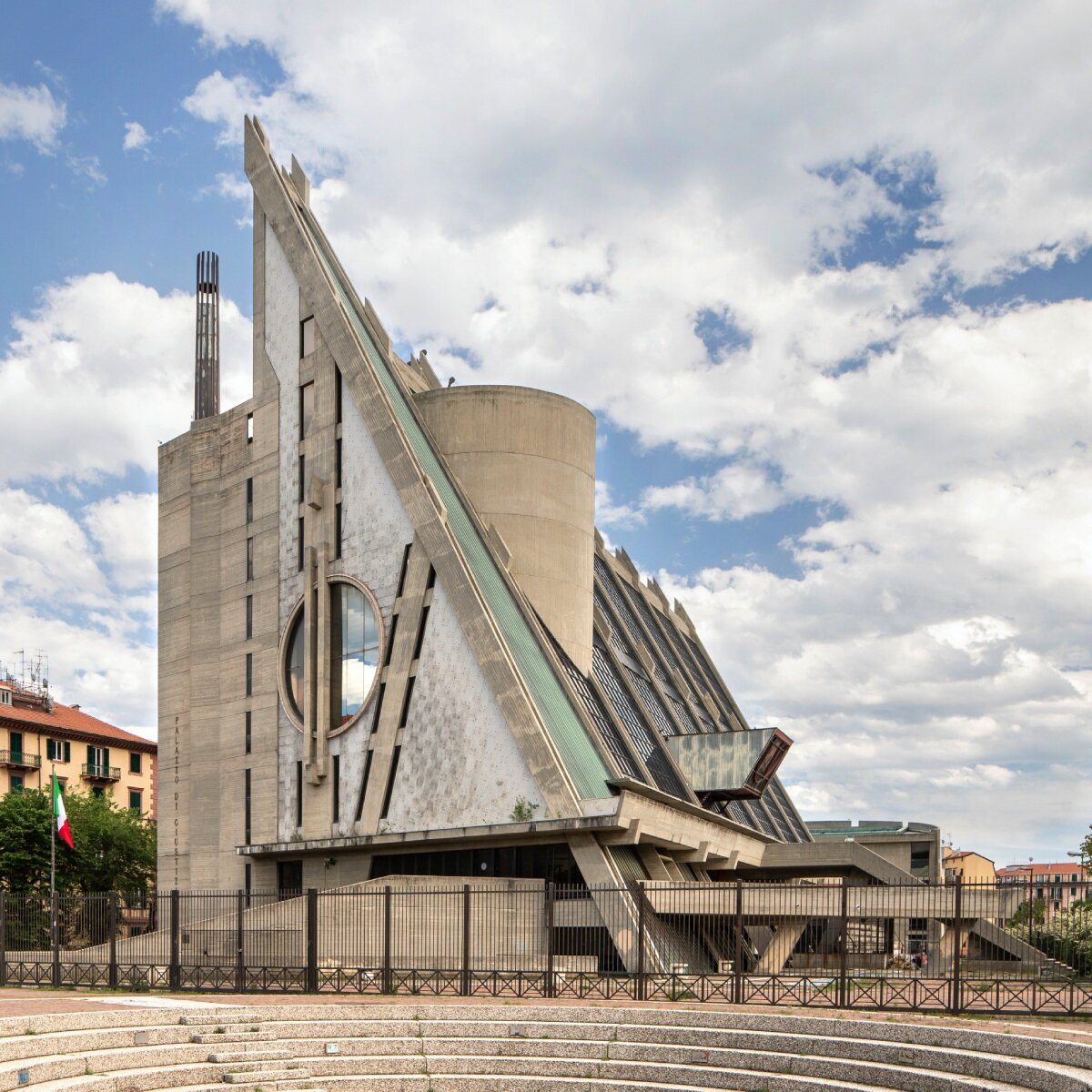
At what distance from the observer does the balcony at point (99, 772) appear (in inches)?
3342

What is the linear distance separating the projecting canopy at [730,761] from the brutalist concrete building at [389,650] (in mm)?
114

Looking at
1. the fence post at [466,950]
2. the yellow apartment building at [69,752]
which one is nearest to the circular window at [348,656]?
the fence post at [466,950]

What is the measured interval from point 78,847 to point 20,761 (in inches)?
527

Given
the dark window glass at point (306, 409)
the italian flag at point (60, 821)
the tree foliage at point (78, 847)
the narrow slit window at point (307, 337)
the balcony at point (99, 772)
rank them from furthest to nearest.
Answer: the balcony at point (99, 772) → the tree foliage at point (78, 847) → the narrow slit window at point (307, 337) → the dark window glass at point (306, 409) → the italian flag at point (60, 821)

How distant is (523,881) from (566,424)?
19901 millimetres

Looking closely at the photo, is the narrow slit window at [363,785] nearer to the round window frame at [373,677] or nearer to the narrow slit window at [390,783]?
the narrow slit window at [390,783]

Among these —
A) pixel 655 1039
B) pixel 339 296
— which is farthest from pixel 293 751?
pixel 655 1039

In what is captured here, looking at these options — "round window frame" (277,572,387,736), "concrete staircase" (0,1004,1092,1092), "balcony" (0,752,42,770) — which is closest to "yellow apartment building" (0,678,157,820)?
"balcony" (0,752,42,770)

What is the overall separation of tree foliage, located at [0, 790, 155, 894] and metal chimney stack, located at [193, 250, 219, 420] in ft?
69.9

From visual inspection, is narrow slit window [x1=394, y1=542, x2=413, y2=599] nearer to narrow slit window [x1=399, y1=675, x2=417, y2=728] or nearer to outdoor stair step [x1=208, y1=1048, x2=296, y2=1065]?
narrow slit window [x1=399, y1=675, x2=417, y2=728]

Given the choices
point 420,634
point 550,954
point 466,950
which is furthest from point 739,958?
point 420,634

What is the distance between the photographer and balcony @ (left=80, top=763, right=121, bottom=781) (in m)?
84.9

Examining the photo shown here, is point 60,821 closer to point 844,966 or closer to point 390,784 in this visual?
point 390,784

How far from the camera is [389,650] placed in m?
47.4
